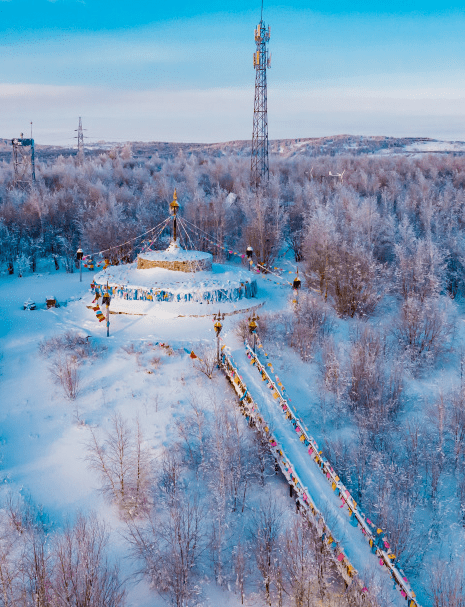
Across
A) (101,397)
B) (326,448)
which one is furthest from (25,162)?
(326,448)

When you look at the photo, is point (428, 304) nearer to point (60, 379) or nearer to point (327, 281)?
point (327, 281)

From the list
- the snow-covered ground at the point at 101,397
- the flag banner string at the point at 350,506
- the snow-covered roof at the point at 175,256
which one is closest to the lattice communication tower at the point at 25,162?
the snow-covered roof at the point at 175,256

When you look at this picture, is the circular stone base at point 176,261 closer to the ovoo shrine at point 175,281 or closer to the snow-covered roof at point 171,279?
the ovoo shrine at point 175,281

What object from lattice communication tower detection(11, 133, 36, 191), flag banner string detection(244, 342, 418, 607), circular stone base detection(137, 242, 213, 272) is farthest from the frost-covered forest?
lattice communication tower detection(11, 133, 36, 191)

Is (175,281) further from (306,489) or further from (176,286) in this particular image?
(306,489)

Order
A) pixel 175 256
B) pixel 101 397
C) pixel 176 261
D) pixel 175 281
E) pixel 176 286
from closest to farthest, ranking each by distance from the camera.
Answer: pixel 101 397
pixel 176 286
pixel 175 281
pixel 176 261
pixel 175 256

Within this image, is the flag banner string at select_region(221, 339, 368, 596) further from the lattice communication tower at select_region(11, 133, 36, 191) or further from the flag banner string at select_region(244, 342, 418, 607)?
the lattice communication tower at select_region(11, 133, 36, 191)

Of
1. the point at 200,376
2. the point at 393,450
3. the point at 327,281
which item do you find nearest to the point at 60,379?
the point at 200,376

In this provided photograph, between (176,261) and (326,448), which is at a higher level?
(176,261)
